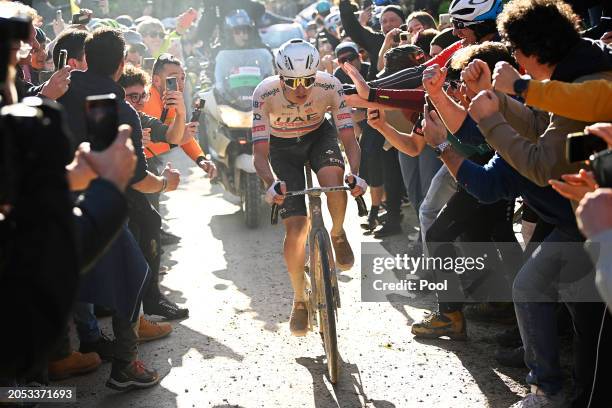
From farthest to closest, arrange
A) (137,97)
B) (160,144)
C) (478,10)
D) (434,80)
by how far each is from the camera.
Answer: (160,144), (137,97), (478,10), (434,80)

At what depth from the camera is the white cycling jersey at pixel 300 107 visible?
6.60 m

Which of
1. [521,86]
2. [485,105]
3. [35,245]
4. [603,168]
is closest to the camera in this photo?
[35,245]

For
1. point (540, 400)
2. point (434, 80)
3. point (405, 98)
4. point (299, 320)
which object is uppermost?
→ point (434, 80)

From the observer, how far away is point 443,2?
490 inches

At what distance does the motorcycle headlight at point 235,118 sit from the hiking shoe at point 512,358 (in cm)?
553

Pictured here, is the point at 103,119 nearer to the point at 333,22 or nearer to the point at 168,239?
the point at 168,239

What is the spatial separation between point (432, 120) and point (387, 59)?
9.93 ft

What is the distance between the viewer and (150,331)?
6633 millimetres

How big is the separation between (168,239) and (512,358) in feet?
16.2

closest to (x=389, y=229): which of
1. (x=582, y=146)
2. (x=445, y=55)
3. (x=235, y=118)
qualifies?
(x=235, y=118)

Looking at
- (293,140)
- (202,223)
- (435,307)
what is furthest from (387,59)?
(202,223)

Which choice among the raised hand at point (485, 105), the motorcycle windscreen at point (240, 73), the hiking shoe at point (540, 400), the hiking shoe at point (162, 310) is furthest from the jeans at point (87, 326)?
the motorcycle windscreen at point (240, 73)

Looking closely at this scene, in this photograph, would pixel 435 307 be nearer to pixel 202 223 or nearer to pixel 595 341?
pixel 595 341

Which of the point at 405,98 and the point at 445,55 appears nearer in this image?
the point at 405,98
